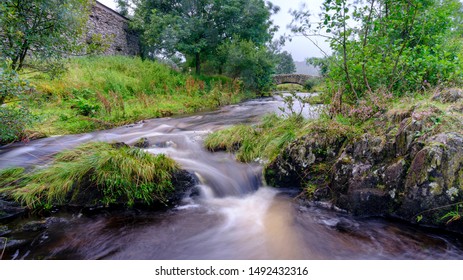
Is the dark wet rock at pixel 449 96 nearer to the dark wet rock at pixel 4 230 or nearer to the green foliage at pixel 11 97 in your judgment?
the green foliage at pixel 11 97

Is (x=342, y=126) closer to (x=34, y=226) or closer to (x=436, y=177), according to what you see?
(x=436, y=177)

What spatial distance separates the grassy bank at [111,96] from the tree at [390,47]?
253 inches

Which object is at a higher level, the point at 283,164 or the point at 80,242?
the point at 283,164

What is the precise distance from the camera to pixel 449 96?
4.31 m

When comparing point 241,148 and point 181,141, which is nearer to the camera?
point 241,148

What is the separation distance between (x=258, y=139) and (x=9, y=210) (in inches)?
179

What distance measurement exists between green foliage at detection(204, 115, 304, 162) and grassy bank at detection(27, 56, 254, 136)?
3.76m

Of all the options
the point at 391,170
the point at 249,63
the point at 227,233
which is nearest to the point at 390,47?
the point at 391,170

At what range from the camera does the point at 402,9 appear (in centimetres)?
540

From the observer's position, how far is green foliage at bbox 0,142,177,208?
406cm

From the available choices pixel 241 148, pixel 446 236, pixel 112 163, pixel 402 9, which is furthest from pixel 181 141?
pixel 402 9

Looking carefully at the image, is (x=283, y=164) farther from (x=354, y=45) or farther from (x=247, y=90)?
(x=247, y=90)
